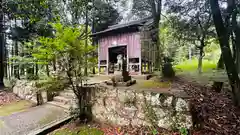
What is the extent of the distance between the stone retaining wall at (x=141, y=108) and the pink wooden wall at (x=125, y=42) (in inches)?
197

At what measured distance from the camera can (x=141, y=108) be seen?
3.64m

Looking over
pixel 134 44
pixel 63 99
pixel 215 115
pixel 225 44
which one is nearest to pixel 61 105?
pixel 63 99

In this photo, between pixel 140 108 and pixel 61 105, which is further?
pixel 61 105

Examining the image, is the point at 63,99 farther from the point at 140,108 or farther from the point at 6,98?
the point at 6,98

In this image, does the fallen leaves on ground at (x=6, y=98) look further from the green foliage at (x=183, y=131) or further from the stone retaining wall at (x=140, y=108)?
the green foliage at (x=183, y=131)

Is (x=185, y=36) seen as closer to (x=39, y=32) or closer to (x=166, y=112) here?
(x=166, y=112)

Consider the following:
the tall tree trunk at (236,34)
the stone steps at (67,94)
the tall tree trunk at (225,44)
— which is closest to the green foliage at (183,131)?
the tall tree trunk at (225,44)

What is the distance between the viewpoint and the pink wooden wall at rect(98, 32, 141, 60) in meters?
8.65

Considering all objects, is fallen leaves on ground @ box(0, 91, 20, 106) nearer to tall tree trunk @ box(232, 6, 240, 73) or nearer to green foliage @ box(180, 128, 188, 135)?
green foliage @ box(180, 128, 188, 135)

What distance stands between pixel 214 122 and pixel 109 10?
45.6 ft

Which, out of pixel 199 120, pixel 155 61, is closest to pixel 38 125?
pixel 199 120

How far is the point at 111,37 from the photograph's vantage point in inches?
390

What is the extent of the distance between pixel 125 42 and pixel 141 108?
6.24 meters

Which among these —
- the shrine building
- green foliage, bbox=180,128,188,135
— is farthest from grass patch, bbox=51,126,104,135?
the shrine building
